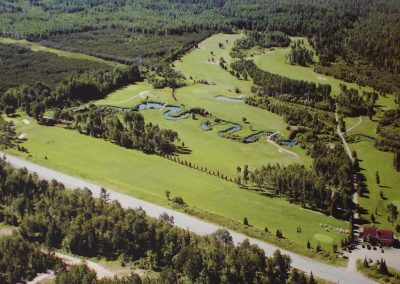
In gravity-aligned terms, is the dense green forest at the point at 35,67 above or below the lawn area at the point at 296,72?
below

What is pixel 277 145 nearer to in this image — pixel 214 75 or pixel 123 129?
pixel 123 129

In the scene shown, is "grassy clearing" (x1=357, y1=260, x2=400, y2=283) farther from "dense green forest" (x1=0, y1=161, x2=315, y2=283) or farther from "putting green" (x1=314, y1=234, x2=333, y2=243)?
"dense green forest" (x1=0, y1=161, x2=315, y2=283)

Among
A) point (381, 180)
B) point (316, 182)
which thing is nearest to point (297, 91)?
point (381, 180)

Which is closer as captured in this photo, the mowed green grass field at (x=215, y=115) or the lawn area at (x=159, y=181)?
the lawn area at (x=159, y=181)

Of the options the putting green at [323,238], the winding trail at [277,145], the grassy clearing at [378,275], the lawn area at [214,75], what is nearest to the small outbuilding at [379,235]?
the putting green at [323,238]

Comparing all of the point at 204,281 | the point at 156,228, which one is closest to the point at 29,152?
the point at 156,228

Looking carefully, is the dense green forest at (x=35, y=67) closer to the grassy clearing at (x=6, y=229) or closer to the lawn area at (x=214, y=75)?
the lawn area at (x=214, y=75)
